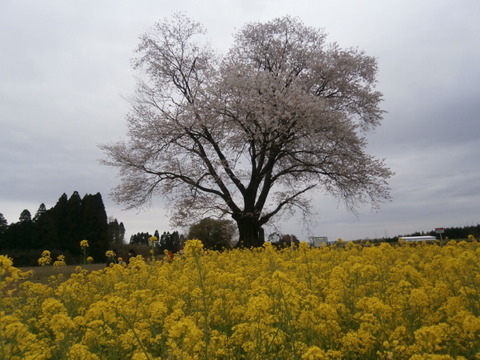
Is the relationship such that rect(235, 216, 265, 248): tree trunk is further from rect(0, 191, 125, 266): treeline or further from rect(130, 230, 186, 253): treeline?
rect(130, 230, 186, 253): treeline

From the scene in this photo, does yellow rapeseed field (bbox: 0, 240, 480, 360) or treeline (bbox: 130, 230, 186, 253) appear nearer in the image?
yellow rapeseed field (bbox: 0, 240, 480, 360)

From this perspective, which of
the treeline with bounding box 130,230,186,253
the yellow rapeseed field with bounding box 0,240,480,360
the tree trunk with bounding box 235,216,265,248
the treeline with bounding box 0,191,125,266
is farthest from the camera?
the treeline with bounding box 130,230,186,253

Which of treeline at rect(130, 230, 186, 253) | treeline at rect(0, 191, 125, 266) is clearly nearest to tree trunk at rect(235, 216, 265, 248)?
treeline at rect(0, 191, 125, 266)

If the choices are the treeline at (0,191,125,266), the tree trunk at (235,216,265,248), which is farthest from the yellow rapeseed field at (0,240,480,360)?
the treeline at (0,191,125,266)

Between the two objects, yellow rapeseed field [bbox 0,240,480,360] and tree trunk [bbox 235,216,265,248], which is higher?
tree trunk [bbox 235,216,265,248]

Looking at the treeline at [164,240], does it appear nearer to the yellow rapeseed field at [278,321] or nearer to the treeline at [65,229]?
the treeline at [65,229]

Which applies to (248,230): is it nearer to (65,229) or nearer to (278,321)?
(278,321)

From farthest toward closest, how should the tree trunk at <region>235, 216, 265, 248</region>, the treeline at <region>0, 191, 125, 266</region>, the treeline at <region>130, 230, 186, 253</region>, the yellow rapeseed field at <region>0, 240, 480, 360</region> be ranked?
the treeline at <region>130, 230, 186, 253</region>, the treeline at <region>0, 191, 125, 266</region>, the tree trunk at <region>235, 216, 265, 248</region>, the yellow rapeseed field at <region>0, 240, 480, 360</region>

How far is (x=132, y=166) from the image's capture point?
19516mm

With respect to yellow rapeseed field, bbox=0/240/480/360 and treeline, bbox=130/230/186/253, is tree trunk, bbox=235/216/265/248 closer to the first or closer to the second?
yellow rapeseed field, bbox=0/240/480/360

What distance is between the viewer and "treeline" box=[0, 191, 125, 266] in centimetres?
2997

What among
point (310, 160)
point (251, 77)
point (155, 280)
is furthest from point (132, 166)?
point (155, 280)

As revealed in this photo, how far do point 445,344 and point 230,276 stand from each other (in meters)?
2.84

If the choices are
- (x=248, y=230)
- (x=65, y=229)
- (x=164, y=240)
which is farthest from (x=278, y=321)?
(x=164, y=240)
